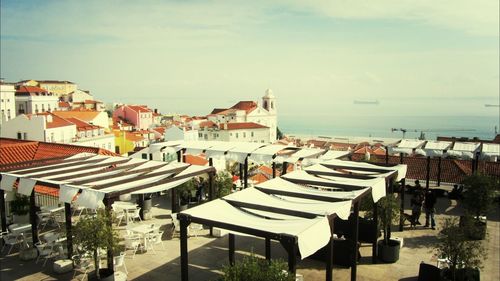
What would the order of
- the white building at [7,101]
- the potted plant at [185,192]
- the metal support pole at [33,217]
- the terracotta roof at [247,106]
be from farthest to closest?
the terracotta roof at [247,106] → the white building at [7,101] → the potted plant at [185,192] → the metal support pole at [33,217]

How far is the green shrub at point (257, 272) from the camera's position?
6.02 m

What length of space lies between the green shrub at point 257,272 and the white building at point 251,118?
78.4m

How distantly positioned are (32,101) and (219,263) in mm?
71715

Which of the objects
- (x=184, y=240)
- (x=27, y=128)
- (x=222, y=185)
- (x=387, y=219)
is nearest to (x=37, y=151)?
(x=222, y=185)

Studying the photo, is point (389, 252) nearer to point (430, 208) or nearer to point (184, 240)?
point (430, 208)

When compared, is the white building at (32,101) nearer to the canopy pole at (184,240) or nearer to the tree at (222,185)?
the tree at (222,185)

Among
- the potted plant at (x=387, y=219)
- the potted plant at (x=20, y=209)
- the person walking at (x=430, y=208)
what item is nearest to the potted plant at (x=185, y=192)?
the potted plant at (x=20, y=209)

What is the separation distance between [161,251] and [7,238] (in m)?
4.64

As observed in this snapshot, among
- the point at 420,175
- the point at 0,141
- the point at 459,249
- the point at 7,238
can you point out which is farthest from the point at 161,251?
the point at 420,175

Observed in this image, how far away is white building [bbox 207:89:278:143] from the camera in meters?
88.6

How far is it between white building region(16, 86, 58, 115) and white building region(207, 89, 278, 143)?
100ft

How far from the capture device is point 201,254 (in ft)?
38.5

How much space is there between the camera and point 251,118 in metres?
106

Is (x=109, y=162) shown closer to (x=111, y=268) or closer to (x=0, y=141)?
(x=111, y=268)
